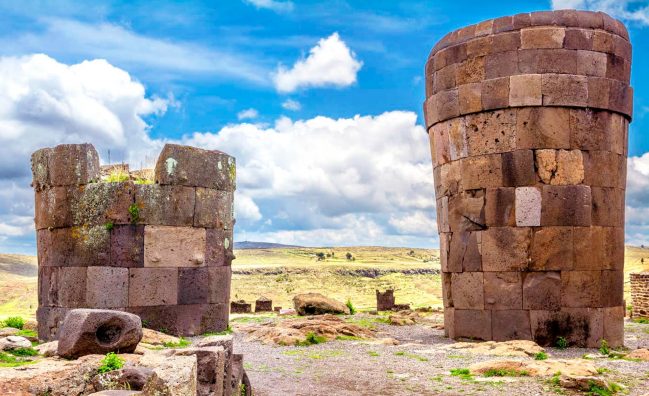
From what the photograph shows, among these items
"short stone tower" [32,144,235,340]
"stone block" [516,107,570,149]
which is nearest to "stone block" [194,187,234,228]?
"short stone tower" [32,144,235,340]

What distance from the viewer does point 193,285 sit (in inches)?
604

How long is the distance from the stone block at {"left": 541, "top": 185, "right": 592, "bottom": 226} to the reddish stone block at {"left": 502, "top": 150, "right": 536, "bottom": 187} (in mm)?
498

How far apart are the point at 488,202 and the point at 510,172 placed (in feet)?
2.58

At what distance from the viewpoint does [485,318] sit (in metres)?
14.4

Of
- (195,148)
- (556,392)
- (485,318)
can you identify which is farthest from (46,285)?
(556,392)

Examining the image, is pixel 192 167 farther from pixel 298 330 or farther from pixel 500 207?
pixel 500 207

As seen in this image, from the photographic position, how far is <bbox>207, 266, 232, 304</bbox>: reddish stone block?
15656 millimetres

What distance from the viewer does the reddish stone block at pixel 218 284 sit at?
15656mm

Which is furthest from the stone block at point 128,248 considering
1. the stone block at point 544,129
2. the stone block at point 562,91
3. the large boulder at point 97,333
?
the stone block at point 562,91

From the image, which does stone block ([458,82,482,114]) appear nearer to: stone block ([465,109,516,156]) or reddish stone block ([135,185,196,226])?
stone block ([465,109,516,156])

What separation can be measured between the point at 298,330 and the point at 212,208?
3489mm

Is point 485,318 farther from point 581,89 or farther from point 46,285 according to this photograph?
point 46,285

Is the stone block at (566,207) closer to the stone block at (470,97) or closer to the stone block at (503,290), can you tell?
the stone block at (503,290)

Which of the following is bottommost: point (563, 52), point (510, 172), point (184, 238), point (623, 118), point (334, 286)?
point (334, 286)
